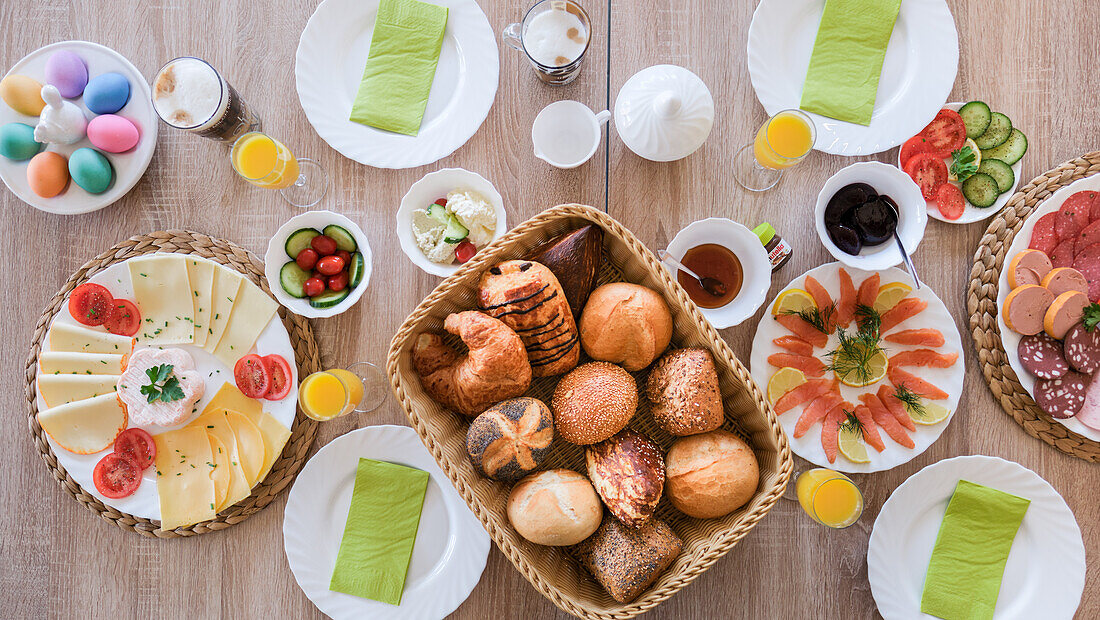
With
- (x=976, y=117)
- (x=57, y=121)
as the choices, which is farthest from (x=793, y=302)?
(x=57, y=121)

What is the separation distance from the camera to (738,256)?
4.64 ft

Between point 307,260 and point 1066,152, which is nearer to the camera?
point 307,260

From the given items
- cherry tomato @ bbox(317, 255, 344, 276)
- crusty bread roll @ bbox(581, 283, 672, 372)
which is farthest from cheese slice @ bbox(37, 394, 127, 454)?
crusty bread roll @ bbox(581, 283, 672, 372)

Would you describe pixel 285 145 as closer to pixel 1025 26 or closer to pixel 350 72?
pixel 350 72

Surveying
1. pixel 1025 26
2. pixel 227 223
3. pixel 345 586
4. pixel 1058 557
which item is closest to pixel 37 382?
pixel 227 223

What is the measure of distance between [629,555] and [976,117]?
4.45 ft

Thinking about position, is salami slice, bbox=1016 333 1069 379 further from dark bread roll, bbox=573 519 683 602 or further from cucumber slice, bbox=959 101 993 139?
dark bread roll, bbox=573 519 683 602

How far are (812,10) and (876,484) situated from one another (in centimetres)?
120

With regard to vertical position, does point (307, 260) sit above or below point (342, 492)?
above

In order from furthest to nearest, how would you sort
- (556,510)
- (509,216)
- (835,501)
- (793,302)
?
(509,216) → (793,302) → (835,501) → (556,510)

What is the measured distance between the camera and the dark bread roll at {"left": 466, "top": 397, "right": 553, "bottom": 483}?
1.21 m

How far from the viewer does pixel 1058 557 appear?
147 centimetres

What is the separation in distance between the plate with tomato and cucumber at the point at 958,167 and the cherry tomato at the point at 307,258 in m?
1.46

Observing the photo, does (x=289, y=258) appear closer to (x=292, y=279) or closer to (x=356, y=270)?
(x=292, y=279)
